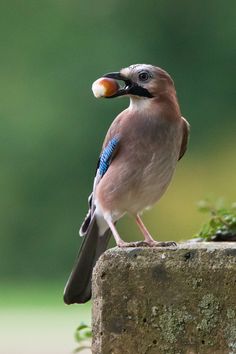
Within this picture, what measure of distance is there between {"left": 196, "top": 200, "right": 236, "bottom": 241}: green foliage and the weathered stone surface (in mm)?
1163

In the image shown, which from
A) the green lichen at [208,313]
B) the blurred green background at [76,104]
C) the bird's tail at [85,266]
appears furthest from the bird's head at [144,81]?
the blurred green background at [76,104]

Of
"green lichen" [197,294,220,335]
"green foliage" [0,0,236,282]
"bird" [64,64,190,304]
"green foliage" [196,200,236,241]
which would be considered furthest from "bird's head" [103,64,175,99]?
"green foliage" [0,0,236,282]

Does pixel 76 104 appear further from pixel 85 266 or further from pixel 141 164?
pixel 85 266

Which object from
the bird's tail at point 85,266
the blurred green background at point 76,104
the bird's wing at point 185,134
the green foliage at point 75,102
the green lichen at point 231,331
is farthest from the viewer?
the green foliage at point 75,102

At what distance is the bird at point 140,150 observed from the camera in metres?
4.46

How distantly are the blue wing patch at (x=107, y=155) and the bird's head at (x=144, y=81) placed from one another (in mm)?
179

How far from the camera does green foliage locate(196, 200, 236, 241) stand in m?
4.30

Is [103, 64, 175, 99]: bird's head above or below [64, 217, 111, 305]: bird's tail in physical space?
above

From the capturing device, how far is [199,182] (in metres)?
18.8

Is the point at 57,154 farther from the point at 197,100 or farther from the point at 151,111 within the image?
the point at 151,111

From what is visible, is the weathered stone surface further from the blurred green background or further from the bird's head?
the blurred green background

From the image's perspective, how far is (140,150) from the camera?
4.54 m

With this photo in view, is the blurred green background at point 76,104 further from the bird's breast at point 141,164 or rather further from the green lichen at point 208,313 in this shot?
the green lichen at point 208,313

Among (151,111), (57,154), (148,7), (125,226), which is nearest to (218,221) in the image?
(151,111)
